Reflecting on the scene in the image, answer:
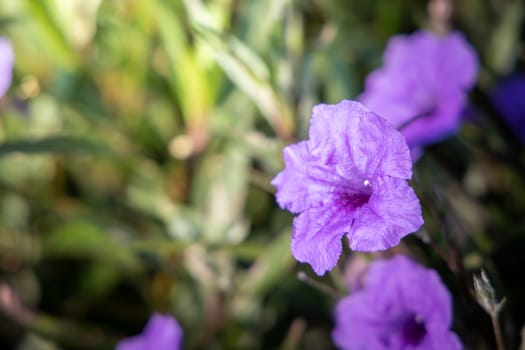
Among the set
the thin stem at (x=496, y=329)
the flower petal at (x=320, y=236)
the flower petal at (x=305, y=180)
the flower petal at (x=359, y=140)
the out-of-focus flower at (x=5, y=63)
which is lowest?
the thin stem at (x=496, y=329)

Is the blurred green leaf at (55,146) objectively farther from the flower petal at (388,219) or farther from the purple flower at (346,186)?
the flower petal at (388,219)

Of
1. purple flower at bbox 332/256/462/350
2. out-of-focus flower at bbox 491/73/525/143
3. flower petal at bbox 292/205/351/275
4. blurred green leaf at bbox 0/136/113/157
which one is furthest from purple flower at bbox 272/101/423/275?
out-of-focus flower at bbox 491/73/525/143

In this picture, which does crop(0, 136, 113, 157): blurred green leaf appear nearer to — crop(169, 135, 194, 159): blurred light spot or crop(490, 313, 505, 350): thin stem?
crop(169, 135, 194, 159): blurred light spot

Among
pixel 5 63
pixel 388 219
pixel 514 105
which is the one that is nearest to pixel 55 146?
pixel 5 63

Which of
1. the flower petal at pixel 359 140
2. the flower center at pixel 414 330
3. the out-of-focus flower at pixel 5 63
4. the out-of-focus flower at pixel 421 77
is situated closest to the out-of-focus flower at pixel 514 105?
the out-of-focus flower at pixel 421 77

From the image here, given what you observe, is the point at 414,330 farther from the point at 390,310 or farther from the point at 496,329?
the point at 496,329

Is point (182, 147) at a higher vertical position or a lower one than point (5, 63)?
lower
